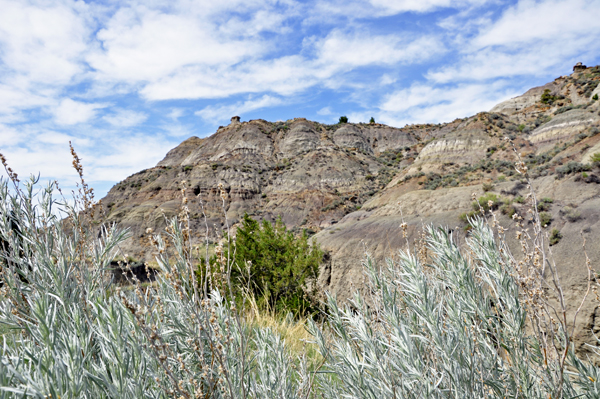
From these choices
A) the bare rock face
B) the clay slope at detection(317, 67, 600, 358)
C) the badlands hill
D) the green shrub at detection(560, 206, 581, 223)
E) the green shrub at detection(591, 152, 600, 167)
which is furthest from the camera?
the bare rock face

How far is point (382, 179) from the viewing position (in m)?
41.7

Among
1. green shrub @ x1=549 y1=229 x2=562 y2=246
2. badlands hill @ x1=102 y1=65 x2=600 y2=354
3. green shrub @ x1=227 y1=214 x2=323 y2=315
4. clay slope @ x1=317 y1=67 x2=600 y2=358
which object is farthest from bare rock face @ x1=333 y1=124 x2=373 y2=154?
green shrub @ x1=227 y1=214 x2=323 y2=315

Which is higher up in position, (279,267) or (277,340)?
(277,340)

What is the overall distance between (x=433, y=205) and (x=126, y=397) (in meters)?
18.5

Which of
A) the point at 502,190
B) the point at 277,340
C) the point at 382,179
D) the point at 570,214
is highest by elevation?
the point at 382,179

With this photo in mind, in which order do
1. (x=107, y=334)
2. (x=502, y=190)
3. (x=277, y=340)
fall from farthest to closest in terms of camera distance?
1. (x=502, y=190)
2. (x=277, y=340)
3. (x=107, y=334)

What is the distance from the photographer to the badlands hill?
42.8ft

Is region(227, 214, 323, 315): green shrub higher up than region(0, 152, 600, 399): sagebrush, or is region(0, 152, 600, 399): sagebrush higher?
region(0, 152, 600, 399): sagebrush

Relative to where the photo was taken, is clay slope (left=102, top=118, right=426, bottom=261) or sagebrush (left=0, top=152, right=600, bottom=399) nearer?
sagebrush (left=0, top=152, right=600, bottom=399)

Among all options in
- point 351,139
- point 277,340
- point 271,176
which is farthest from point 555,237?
point 351,139

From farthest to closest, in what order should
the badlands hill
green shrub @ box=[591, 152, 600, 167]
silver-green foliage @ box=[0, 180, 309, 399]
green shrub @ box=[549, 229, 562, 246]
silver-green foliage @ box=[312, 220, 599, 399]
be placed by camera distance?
green shrub @ box=[591, 152, 600, 167] < the badlands hill < green shrub @ box=[549, 229, 562, 246] < silver-green foliage @ box=[312, 220, 599, 399] < silver-green foliage @ box=[0, 180, 309, 399]

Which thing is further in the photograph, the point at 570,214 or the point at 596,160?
the point at 596,160

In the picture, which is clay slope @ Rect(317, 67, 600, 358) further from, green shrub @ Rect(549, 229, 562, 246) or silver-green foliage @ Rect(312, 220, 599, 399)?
silver-green foliage @ Rect(312, 220, 599, 399)

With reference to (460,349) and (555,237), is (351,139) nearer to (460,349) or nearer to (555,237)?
(555,237)
